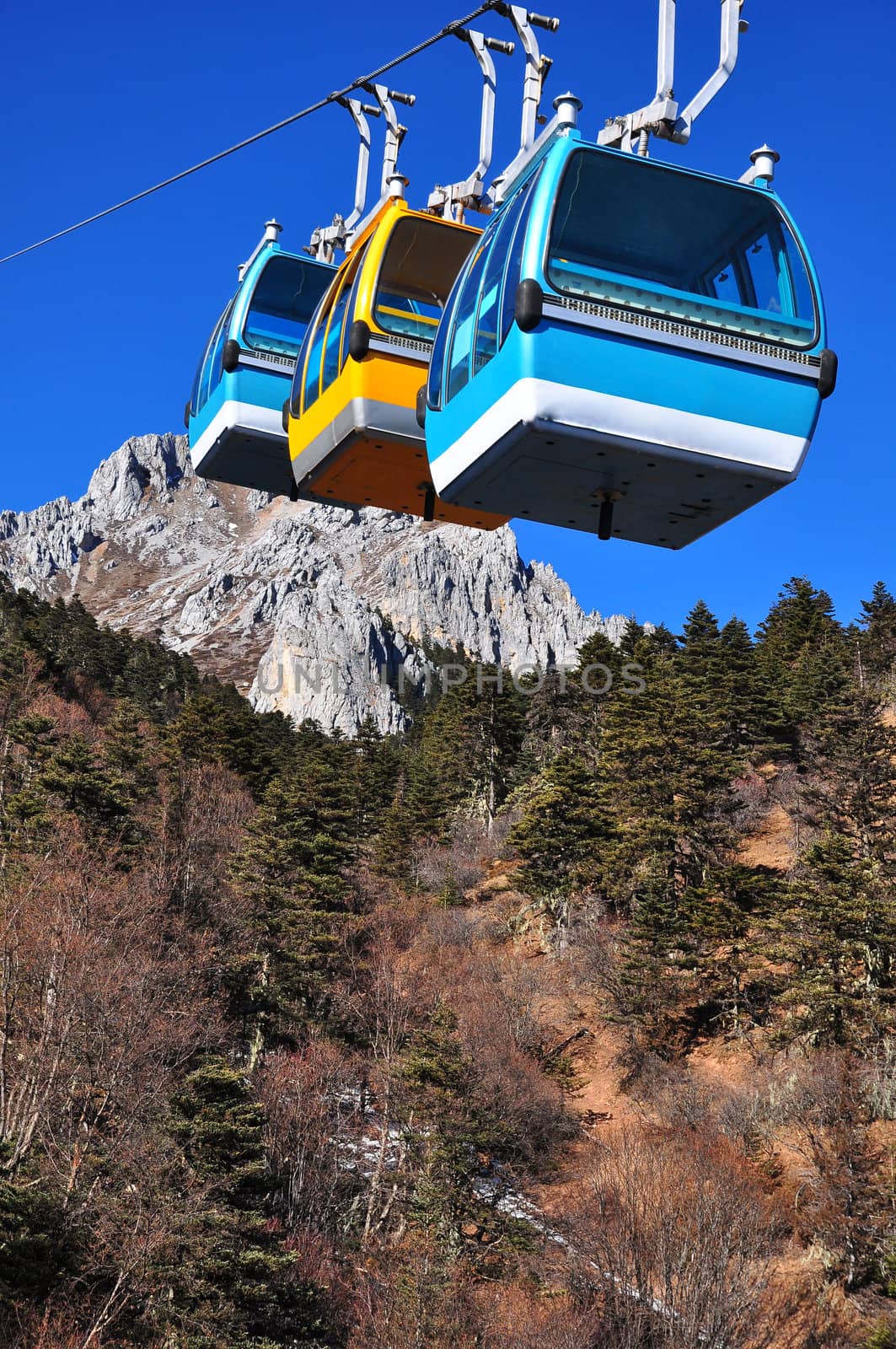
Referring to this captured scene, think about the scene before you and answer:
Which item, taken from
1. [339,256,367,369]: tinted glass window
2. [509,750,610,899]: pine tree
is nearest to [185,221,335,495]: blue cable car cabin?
[339,256,367,369]: tinted glass window

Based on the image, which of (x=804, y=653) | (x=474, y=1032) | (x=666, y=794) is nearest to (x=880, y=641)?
(x=804, y=653)

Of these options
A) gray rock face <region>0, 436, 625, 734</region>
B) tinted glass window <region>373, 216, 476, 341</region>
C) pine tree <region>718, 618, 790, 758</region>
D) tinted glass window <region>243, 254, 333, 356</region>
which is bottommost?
tinted glass window <region>373, 216, 476, 341</region>

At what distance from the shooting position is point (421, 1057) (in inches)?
1283

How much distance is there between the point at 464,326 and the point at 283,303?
352 centimetres

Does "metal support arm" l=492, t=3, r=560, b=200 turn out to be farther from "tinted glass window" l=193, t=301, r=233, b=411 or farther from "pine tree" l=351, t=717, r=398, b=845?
"pine tree" l=351, t=717, r=398, b=845

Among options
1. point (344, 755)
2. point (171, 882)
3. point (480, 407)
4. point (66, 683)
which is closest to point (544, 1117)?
point (171, 882)

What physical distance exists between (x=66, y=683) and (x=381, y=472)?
66.1m

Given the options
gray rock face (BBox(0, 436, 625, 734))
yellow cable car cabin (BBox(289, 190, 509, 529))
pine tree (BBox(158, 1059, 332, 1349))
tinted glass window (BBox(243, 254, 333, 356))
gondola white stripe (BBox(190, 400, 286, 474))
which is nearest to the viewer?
yellow cable car cabin (BBox(289, 190, 509, 529))

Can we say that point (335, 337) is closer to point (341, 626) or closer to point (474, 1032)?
point (474, 1032)

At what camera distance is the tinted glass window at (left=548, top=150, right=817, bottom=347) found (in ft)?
20.7

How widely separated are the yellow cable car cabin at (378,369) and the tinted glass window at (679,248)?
1416mm

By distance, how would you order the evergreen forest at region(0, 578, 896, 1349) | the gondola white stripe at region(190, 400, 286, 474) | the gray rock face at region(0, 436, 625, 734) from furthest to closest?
the gray rock face at region(0, 436, 625, 734), the evergreen forest at region(0, 578, 896, 1349), the gondola white stripe at region(190, 400, 286, 474)

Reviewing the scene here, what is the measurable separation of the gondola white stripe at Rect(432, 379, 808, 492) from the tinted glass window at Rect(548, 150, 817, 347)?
1.79ft

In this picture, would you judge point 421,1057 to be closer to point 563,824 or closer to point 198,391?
point 563,824
